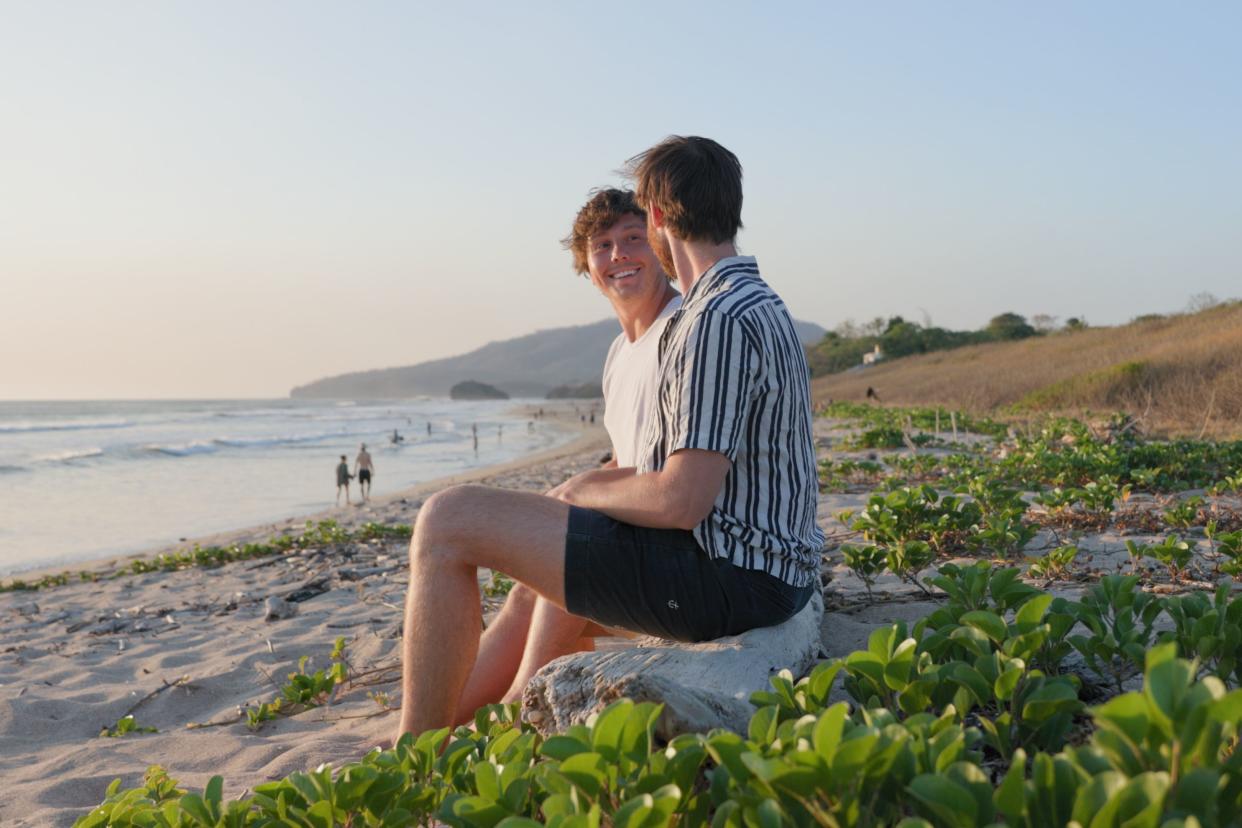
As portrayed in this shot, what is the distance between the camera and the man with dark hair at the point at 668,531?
263 cm

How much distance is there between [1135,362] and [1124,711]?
18.3m

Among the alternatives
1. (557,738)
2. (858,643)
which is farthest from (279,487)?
(557,738)

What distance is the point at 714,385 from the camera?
2521mm

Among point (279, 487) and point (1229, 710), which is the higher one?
point (1229, 710)

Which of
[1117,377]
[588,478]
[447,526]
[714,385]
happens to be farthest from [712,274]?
[1117,377]

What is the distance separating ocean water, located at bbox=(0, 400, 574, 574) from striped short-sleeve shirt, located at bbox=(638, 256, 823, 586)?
978cm

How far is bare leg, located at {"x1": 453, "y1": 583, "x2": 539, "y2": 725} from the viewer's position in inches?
127

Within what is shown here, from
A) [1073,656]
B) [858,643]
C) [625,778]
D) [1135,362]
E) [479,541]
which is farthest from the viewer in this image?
[1135,362]

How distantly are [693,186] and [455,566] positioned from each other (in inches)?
50.6

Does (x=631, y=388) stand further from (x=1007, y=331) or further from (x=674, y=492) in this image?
(x=1007, y=331)

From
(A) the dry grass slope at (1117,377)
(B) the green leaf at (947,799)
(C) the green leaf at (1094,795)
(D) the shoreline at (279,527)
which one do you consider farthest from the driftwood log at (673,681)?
(A) the dry grass slope at (1117,377)

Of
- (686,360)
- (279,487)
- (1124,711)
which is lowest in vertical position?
(279,487)

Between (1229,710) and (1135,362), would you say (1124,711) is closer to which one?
(1229,710)

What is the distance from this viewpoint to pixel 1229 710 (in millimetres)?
1180
